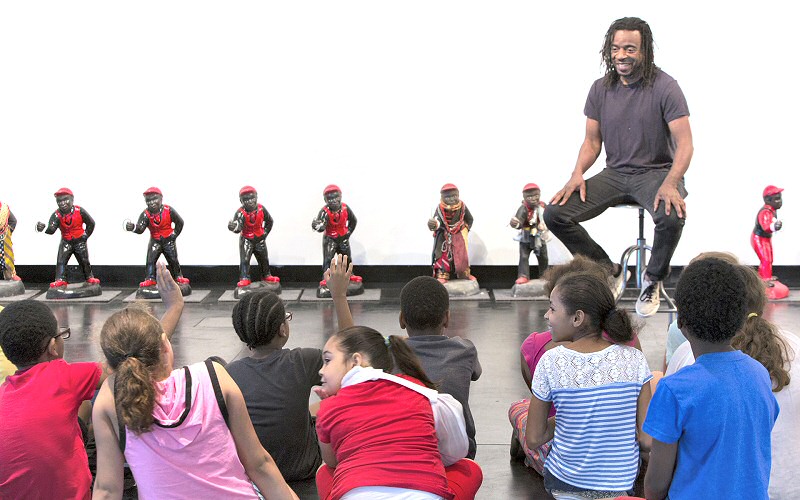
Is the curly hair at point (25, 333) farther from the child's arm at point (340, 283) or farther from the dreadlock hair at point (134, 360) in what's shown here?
the child's arm at point (340, 283)

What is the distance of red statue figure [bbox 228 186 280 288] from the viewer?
6.70 metres

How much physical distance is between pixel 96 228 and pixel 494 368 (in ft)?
12.7

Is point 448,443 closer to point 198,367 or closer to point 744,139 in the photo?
point 198,367

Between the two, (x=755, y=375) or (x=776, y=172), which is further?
(x=776, y=172)

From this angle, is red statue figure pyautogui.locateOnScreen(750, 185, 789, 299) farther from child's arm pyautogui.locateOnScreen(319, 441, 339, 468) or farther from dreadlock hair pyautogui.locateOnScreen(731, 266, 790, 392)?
child's arm pyautogui.locateOnScreen(319, 441, 339, 468)

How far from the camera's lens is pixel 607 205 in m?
4.82

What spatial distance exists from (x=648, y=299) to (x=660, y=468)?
289 cm

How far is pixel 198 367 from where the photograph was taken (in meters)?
2.48

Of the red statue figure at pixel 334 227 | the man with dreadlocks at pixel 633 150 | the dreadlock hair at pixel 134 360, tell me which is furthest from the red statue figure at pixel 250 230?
the dreadlock hair at pixel 134 360

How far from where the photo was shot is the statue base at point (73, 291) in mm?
6629

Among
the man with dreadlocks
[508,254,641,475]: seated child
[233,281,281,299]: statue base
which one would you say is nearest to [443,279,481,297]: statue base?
[233,281,281,299]: statue base

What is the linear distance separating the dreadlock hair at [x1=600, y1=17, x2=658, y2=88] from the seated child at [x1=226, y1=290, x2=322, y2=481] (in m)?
2.57

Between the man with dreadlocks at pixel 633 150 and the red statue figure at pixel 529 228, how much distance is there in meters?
1.64

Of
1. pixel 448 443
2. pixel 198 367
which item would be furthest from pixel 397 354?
pixel 198 367
